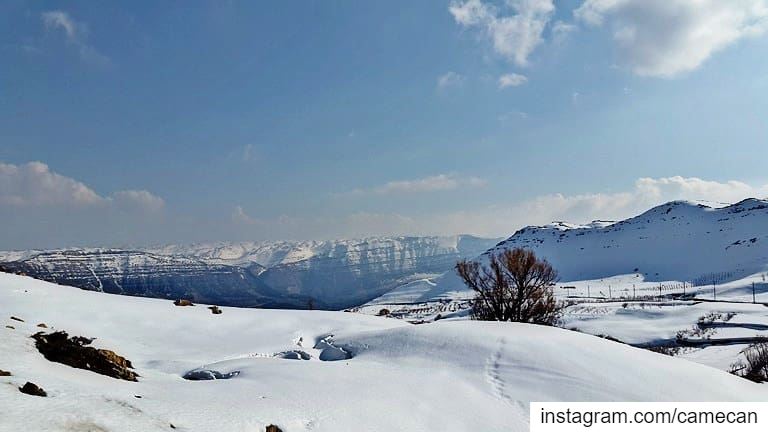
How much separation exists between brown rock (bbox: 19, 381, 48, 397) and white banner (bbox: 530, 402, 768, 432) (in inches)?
399

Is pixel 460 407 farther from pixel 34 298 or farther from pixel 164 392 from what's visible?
pixel 34 298

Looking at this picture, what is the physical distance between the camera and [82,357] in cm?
1239

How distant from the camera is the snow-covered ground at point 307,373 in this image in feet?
30.3

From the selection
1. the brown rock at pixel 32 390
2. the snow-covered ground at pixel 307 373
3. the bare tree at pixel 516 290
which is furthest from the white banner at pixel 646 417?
the bare tree at pixel 516 290

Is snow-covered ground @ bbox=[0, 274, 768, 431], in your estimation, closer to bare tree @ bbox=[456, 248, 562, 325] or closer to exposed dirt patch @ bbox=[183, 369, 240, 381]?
exposed dirt patch @ bbox=[183, 369, 240, 381]

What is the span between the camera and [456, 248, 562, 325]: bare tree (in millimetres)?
30359

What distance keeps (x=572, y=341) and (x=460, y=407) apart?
21.1ft

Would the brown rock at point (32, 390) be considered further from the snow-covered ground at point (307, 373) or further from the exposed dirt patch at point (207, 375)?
the exposed dirt patch at point (207, 375)

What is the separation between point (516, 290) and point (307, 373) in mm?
20243

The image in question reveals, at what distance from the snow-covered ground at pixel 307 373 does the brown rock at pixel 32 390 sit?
22 cm

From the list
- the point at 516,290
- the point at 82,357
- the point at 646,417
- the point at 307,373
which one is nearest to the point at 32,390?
the point at 82,357

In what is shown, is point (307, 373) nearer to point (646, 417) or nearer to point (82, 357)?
point (82, 357)

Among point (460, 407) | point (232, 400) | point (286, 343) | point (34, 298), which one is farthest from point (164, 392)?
point (34, 298)

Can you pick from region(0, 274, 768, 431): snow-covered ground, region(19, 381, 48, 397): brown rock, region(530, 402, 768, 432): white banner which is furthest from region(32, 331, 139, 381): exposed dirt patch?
region(530, 402, 768, 432): white banner
